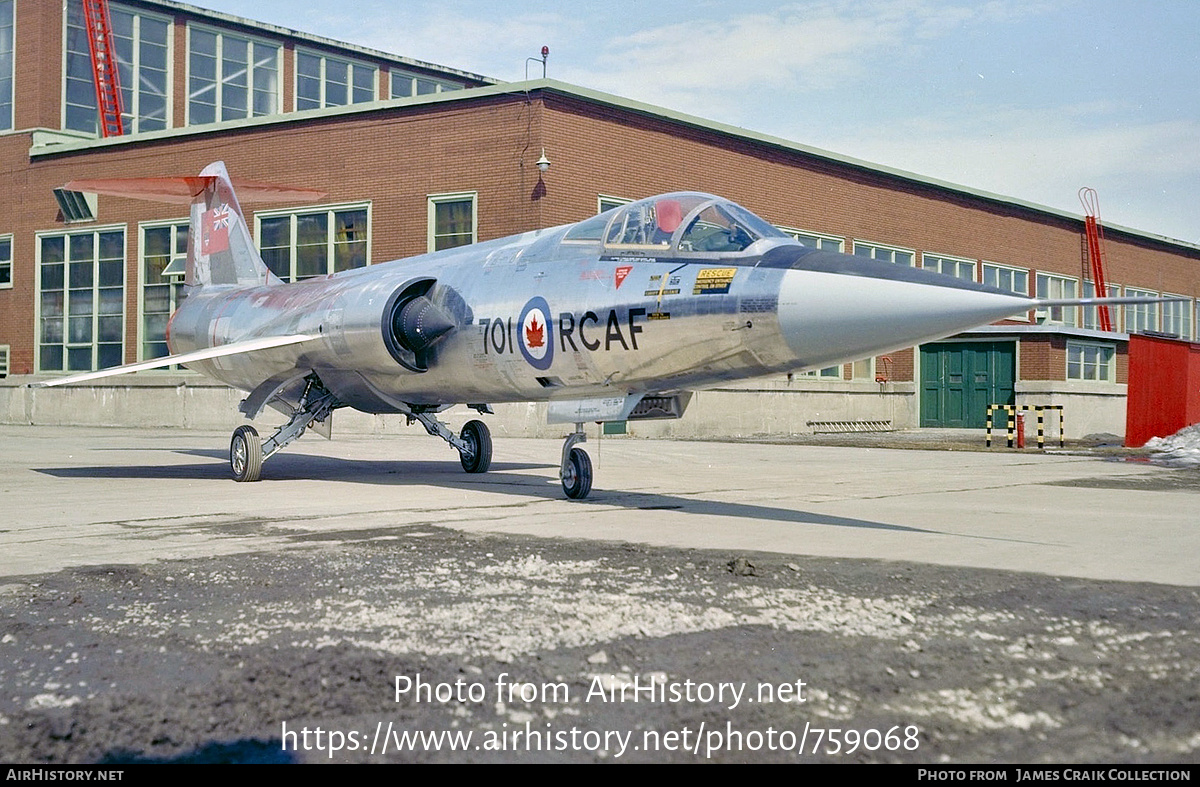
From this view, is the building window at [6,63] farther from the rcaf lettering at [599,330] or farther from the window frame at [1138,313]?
the window frame at [1138,313]

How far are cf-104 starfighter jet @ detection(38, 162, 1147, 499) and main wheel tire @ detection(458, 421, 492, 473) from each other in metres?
0.03

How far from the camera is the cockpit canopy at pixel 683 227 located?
9281 millimetres

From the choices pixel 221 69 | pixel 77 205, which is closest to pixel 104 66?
pixel 77 205

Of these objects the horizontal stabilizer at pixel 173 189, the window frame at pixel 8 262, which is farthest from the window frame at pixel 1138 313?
the window frame at pixel 8 262

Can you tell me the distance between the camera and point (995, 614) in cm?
511

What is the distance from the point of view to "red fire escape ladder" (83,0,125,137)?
3491 centimetres

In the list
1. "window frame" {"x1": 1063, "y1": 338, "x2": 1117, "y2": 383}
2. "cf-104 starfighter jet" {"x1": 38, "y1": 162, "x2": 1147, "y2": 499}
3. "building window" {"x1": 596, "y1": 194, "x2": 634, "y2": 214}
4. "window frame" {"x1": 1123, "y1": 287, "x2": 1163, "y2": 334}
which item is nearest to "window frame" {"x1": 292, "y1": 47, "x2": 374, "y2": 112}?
"building window" {"x1": 596, "y1": 194, "x2": 634, "y2": 214}

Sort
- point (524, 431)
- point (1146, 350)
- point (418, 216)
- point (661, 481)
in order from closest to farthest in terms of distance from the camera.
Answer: point (661, 481) → point (1146, 350) → point (524, 431) → point (418, 216)

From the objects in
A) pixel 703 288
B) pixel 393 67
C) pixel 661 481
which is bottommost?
pixel 661 481

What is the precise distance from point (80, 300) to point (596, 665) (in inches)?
1364

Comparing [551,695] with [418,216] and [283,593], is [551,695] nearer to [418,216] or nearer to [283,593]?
[283,593]

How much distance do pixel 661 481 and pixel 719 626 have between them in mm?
8644

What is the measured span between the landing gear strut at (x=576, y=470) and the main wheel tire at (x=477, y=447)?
13.5ft

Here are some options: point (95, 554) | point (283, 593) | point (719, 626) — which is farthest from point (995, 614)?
point (95, 554)
